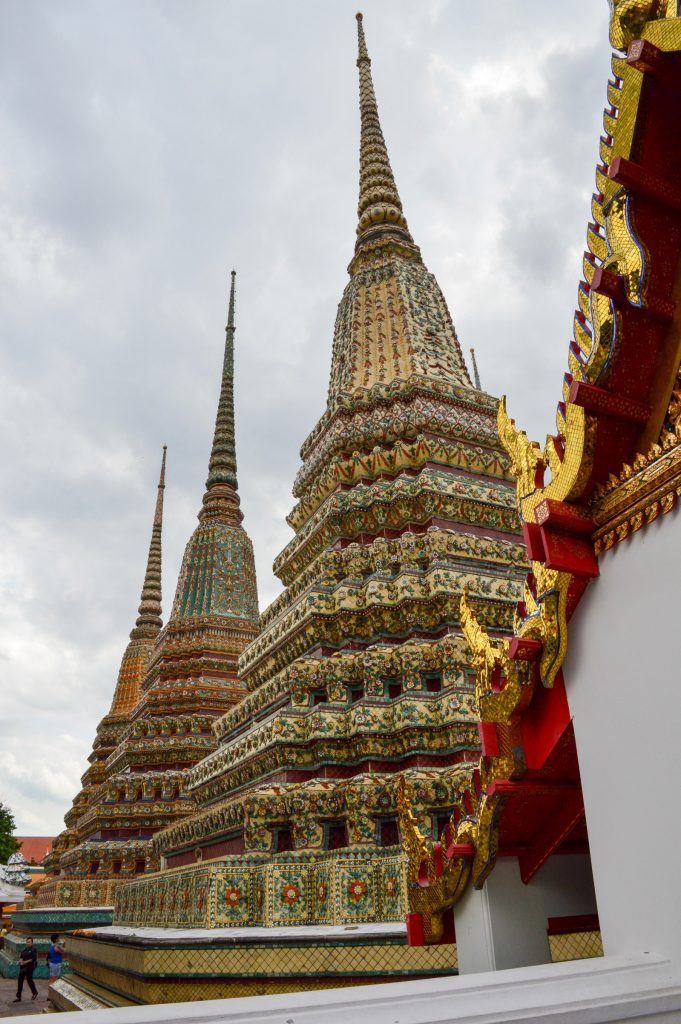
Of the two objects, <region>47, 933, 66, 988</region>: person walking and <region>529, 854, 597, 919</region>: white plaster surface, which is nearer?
<region>529, 854, 597, 919</region>: white plaster surface

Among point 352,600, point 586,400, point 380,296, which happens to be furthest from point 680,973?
point 380,296

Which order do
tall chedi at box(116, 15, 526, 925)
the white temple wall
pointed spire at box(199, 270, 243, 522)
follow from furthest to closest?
1. pointed spire at box(199, 270, 243, 522)
2. tall chedi at box(116, 15, 526, 925)
3. the white temple wall

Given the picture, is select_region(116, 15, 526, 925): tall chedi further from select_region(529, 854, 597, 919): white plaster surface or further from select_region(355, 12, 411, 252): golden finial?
select_region(529, 854, 597, 919): white plaster surface

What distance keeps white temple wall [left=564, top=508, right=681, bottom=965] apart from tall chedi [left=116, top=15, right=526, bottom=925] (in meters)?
4.79

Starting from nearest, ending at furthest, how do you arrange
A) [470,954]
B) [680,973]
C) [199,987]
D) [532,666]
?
[680,973], [532,666], [470,954], [199,987]

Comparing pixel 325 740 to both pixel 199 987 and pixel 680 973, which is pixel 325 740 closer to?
pixel 199 987

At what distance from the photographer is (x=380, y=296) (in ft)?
46.5

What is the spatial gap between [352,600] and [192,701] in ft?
37.9

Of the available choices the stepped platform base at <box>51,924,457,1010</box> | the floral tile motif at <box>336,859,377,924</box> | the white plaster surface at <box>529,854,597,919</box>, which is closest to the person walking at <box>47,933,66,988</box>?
the stepped platform base at <box>51,924,457,1010</box>

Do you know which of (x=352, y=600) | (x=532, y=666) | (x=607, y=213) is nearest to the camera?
(x=607, y=213)

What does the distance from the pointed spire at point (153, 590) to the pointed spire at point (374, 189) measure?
21236 mm

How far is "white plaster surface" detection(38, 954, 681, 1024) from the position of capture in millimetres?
1766

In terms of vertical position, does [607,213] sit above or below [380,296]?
below

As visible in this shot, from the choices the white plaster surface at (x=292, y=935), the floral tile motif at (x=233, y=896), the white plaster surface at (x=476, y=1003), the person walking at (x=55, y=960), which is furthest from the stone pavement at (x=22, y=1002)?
the white plaster surface at (x=476, y=1003)
